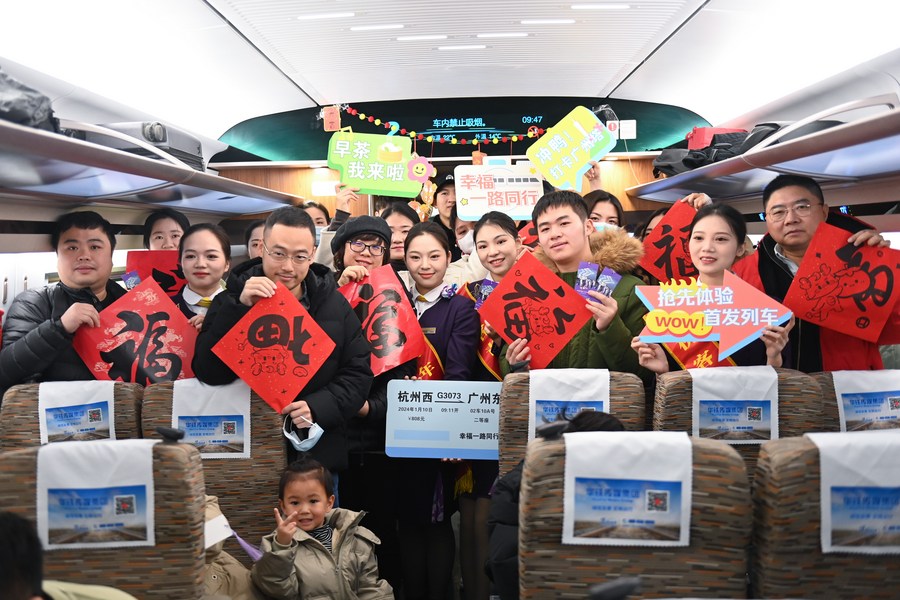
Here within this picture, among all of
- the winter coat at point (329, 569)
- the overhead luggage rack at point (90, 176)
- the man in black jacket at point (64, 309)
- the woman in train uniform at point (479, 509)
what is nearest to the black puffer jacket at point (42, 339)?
the man in black jacket at point (64, 309)

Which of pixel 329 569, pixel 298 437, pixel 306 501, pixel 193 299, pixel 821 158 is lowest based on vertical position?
pixel 329 569

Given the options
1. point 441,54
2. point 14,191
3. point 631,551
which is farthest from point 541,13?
point 631,551

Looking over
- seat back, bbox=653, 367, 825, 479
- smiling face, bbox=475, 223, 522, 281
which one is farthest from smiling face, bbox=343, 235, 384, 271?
seat back, bbox=653, 367, 825, 479

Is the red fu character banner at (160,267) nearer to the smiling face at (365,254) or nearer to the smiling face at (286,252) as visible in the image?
the smiling face at (365,254)

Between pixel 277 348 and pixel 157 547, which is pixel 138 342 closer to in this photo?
pixel 277 348

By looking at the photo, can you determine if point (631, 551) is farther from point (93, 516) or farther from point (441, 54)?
point (441, 54)

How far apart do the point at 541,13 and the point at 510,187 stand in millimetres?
2454

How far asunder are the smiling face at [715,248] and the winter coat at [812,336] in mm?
318

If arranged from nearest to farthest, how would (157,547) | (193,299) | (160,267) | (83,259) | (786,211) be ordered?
1. (157,547)
2. (786,211)
3. (83,259)
4. (193,299)
5. (160,267)

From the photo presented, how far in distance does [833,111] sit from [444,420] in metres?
3.22

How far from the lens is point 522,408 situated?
287 centimetres

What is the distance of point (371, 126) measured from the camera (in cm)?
1268

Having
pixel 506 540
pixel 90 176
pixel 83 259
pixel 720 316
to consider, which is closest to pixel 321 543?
pixel 506 540

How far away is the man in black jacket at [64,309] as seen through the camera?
332 cm
